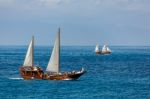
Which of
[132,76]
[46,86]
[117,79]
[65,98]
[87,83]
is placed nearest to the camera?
[65,98]

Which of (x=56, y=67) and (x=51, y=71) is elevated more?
(x=56, y=67)

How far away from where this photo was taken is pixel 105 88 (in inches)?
3548

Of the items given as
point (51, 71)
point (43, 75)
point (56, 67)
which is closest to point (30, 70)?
point (43, 75)

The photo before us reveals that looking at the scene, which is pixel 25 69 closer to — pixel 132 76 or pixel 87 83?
pixel 87 83

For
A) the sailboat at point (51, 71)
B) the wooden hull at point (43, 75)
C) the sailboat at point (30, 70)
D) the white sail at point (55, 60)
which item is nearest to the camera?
the white sail at point (55, 60)

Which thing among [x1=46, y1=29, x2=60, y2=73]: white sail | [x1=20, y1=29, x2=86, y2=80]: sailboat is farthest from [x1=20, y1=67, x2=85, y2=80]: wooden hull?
[x1=46, y1=29, x2=60, y2=73]: white sail

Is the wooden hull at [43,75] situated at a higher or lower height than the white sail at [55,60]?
lower

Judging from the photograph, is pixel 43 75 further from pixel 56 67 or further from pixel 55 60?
pixel 55 60

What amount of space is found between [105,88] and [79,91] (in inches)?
237

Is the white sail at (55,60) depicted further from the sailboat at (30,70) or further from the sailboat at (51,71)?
the sailboat at (30,70)

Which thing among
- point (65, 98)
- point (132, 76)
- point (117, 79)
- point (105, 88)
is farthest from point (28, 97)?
point (132, 76)

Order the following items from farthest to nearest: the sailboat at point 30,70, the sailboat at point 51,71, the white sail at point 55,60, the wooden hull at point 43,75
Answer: the sailboat at point 30,70
the wooden hull at point 43,75
the sailboat at point 51,71
the white sail at point 55,60

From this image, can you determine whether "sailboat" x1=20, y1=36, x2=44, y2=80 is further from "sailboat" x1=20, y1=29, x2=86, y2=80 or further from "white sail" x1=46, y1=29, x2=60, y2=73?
"white sail" x1=46, y1=29, x2=60, y2=73

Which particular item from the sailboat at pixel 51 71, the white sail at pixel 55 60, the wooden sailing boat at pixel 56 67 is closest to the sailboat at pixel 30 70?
the sailboat at pixel 51 71
